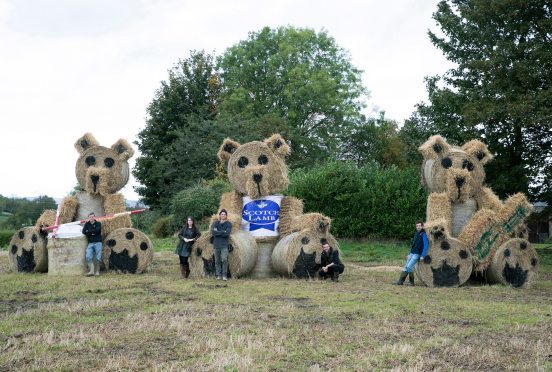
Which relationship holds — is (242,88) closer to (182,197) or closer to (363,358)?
(182,197)

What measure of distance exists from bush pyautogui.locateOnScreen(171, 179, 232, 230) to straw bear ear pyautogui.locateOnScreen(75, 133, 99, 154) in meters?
12.8

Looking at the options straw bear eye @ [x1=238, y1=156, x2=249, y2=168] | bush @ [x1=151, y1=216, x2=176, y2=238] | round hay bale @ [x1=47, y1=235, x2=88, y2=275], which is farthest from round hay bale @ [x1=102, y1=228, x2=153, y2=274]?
bush @ [x1=151, y1=216, x2=176, y2=238]

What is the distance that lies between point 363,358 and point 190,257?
286 inches

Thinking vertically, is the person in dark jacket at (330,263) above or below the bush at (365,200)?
below

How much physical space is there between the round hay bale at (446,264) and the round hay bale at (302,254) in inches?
74.8

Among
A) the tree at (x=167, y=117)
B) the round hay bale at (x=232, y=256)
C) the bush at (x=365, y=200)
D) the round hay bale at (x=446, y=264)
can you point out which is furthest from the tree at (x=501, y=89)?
the tree at (x=167, y=117)

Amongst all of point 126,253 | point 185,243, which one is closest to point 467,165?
point 185,243

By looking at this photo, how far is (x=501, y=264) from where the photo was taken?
1137cm

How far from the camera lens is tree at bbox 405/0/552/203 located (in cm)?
1916

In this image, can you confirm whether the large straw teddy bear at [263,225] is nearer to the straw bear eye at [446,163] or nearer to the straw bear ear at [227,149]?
the straw bear ear at [227,149]

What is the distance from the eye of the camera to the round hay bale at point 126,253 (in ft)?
42.1

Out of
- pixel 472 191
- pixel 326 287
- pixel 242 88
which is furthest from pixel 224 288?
pixel 242 88

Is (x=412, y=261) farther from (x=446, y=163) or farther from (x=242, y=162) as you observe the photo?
(x=242, y=162)

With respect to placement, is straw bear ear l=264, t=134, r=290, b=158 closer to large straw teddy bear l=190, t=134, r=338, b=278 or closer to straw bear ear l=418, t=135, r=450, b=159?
large straw teddy bear l=190, t=134, r=338, b=278
